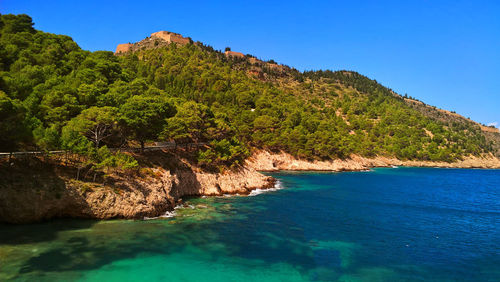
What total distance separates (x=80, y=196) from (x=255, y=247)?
2092 cm

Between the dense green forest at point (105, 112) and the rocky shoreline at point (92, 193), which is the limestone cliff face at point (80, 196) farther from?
the dense green forest at point (105, 112)

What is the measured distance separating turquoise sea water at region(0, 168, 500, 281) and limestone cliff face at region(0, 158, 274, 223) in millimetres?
1298

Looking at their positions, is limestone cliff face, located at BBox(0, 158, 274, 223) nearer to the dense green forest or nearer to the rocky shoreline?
the rocky shoreline

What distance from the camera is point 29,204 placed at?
31859 mm

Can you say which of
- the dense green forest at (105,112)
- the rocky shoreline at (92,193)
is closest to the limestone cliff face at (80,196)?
the rocky shoreline at (92,193)

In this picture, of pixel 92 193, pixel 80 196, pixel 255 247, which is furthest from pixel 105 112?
pixel 255 247

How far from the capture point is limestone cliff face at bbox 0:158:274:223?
3128 cm

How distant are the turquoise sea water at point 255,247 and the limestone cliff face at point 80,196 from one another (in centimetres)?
130

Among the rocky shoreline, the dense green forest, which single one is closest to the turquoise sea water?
the rocky shoreline

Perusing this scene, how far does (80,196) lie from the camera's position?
34625 mm

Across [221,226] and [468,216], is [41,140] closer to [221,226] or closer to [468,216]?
[221,226]

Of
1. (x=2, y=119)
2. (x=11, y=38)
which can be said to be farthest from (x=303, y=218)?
(x=11, y=38)

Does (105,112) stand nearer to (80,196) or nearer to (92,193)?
(92,193)

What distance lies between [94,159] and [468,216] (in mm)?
60479
